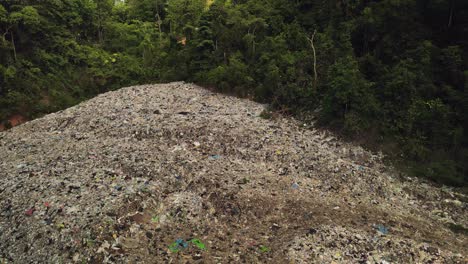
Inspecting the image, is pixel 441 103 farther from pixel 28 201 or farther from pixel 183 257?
pixel 28 201

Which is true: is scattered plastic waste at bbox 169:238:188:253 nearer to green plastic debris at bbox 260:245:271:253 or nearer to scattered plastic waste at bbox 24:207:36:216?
green plastic debris at bbox 260:245:271:253

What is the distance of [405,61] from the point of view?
10047 mm

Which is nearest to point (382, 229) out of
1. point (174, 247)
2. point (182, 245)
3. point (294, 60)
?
point (182, 245)

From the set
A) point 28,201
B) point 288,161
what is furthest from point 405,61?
point 28,201

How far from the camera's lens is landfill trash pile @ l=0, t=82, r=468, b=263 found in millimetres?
5363

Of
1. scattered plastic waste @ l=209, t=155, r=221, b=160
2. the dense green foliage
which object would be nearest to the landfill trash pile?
scattered plastic waste @ l=209, t=155, r=221, b=160

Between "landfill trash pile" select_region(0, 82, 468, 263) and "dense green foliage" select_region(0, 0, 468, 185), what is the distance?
1.60m

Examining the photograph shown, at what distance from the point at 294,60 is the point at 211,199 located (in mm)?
9185

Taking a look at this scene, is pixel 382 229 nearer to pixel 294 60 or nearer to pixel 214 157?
pixel 214 157

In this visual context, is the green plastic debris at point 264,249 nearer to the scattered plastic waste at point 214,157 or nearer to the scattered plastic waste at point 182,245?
the scattered plastic waste at point 182,245

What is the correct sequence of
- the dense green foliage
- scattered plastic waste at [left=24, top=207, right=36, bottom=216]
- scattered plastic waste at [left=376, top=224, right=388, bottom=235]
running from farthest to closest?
1. the dense green foliage
2. scattered plastic waste at [left=24, top=207, right=36, bottom=216]
3. scattered plastic waste at [left=376, top=224, right=388, bottom=235]

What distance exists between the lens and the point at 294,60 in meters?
13.4

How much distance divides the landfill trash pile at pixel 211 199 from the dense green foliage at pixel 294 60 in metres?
1.60

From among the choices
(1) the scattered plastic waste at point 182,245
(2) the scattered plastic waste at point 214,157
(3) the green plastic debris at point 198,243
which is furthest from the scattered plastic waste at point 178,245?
(2) the scattered plastic waste at point 214,157
